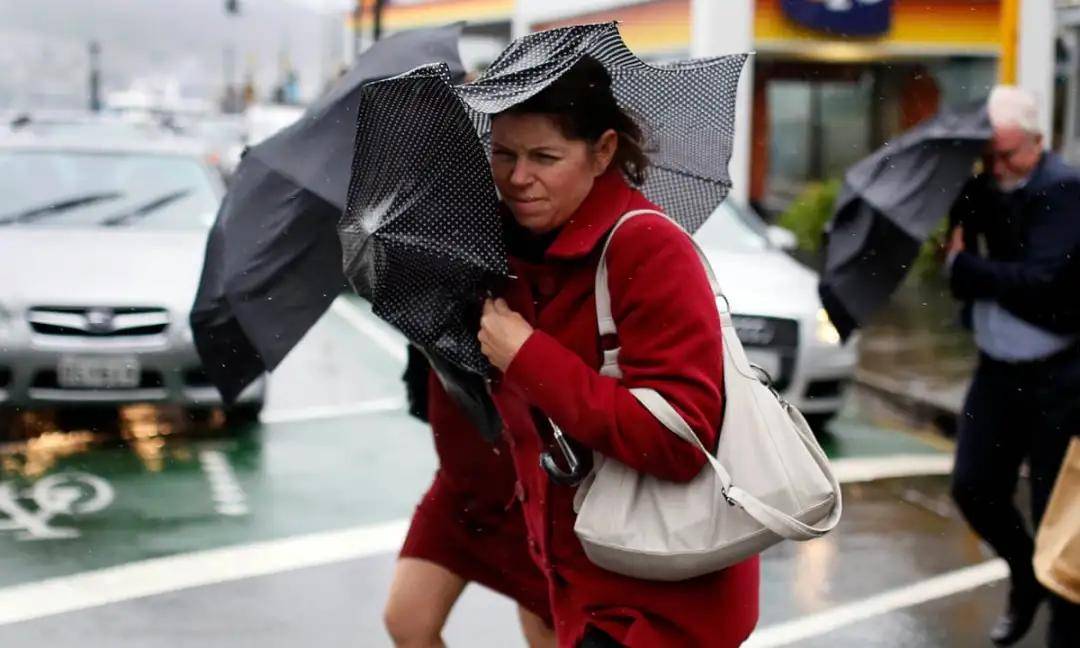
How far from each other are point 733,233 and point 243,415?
11.6ft

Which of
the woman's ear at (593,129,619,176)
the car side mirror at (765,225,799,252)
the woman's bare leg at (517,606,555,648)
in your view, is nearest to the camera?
the woman's ear at (593,129,619,176)

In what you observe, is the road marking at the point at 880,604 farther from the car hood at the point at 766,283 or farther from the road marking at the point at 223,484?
the road marking at the point at 223,484

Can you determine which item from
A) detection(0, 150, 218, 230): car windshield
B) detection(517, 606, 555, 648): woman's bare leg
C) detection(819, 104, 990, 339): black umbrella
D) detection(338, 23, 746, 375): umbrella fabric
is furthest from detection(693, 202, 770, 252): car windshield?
detection(338, 23, 746, 375): umbrella fabric

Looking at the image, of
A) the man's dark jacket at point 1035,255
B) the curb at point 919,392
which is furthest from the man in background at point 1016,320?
the curb at point 919,392

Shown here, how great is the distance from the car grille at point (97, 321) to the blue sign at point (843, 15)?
1396 centimetres

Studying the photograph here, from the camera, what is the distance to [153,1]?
164875 mm

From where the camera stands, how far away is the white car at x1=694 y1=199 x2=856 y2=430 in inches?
345

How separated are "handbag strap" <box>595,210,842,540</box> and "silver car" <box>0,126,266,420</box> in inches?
230

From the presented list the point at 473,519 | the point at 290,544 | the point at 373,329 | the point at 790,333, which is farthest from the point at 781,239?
the point at 473,519

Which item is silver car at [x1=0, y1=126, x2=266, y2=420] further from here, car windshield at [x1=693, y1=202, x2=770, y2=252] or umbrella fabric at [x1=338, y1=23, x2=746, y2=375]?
umbrella fabric at [x1=338, y1=23, x2=746, y2=375]

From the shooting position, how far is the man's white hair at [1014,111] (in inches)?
191

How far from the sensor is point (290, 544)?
6445 mm

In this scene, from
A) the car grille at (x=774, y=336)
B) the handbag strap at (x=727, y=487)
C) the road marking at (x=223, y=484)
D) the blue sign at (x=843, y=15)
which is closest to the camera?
the handbag strap at (x=727, y=487)

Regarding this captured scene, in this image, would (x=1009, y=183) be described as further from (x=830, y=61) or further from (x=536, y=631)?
(x=830, y=61)
